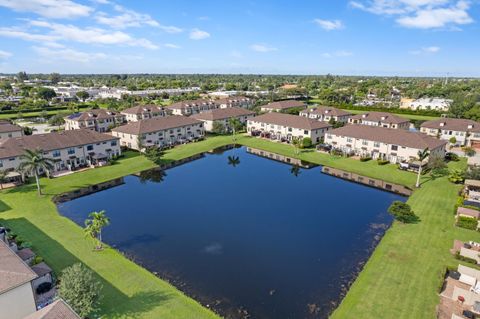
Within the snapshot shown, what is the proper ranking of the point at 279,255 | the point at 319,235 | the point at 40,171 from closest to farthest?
the point at 279,255, the point at 319,235, the point at 40,171

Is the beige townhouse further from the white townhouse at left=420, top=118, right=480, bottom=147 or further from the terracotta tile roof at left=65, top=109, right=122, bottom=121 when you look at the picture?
the terracotta tile roof at left=65, top=109, right=122, bottom=121

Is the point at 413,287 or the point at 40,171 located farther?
the point at 40,171

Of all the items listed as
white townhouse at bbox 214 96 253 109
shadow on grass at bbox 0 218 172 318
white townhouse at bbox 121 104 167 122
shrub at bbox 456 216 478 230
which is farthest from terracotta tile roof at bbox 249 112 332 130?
shadow on grass at bbox 0 218 172 318

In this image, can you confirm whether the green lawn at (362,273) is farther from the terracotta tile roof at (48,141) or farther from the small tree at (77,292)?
the terracotta tile roof at (48,141)

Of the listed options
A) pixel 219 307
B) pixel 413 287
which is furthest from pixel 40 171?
pixel 413 287

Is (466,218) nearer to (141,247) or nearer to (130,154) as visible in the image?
(141,247)

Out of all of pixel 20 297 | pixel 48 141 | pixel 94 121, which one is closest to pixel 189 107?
pixel 94 121

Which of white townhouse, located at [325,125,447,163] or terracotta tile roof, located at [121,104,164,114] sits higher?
terracotta tile roof, located at [121,104,164,114]
